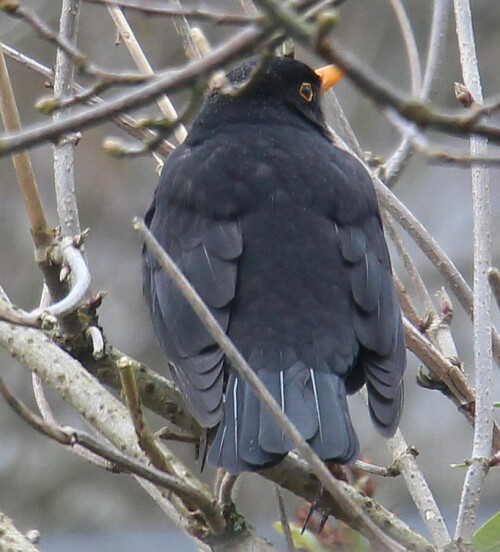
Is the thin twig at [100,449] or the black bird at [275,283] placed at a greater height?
the black bird at [275,283]

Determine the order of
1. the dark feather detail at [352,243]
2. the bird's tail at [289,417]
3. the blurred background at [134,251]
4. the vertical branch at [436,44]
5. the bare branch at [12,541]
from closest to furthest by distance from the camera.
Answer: the bare branch at [12,541]
the bird's tail at [289,417]
the vertical branch at [436,44]
the dark feather detail at [352,243]
the blurred background at [134,251]

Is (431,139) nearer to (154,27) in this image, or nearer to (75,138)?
(154,27)

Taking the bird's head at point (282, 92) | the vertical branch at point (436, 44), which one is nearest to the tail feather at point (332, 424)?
the vertical branch at point (436, 44)

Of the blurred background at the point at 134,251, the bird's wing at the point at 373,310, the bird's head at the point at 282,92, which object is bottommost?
the bird's wing at the point at 373,310

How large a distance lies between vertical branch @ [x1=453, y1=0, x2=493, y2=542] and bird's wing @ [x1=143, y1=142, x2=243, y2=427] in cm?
67

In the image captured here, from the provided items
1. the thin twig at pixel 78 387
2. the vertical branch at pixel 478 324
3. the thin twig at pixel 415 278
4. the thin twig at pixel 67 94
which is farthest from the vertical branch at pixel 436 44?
the thin twig at pixel 78 387

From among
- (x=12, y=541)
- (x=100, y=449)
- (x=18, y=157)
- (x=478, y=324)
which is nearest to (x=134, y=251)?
(x=18, y=157)

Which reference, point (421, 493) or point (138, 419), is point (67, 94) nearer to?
point (138, 419)

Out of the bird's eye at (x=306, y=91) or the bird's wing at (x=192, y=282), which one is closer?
the bird's wing at (x=192, y=282)

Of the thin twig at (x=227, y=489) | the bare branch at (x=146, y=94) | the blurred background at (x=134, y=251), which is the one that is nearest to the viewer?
the bare branch at (x=146, y=94)

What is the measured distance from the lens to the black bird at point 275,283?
2.67m

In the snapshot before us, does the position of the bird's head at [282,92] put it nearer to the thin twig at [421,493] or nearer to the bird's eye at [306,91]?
the bird's eye at [306,91]

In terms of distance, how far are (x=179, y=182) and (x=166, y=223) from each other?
13 centimetres

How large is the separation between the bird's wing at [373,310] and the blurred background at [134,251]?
4874 millimetres
